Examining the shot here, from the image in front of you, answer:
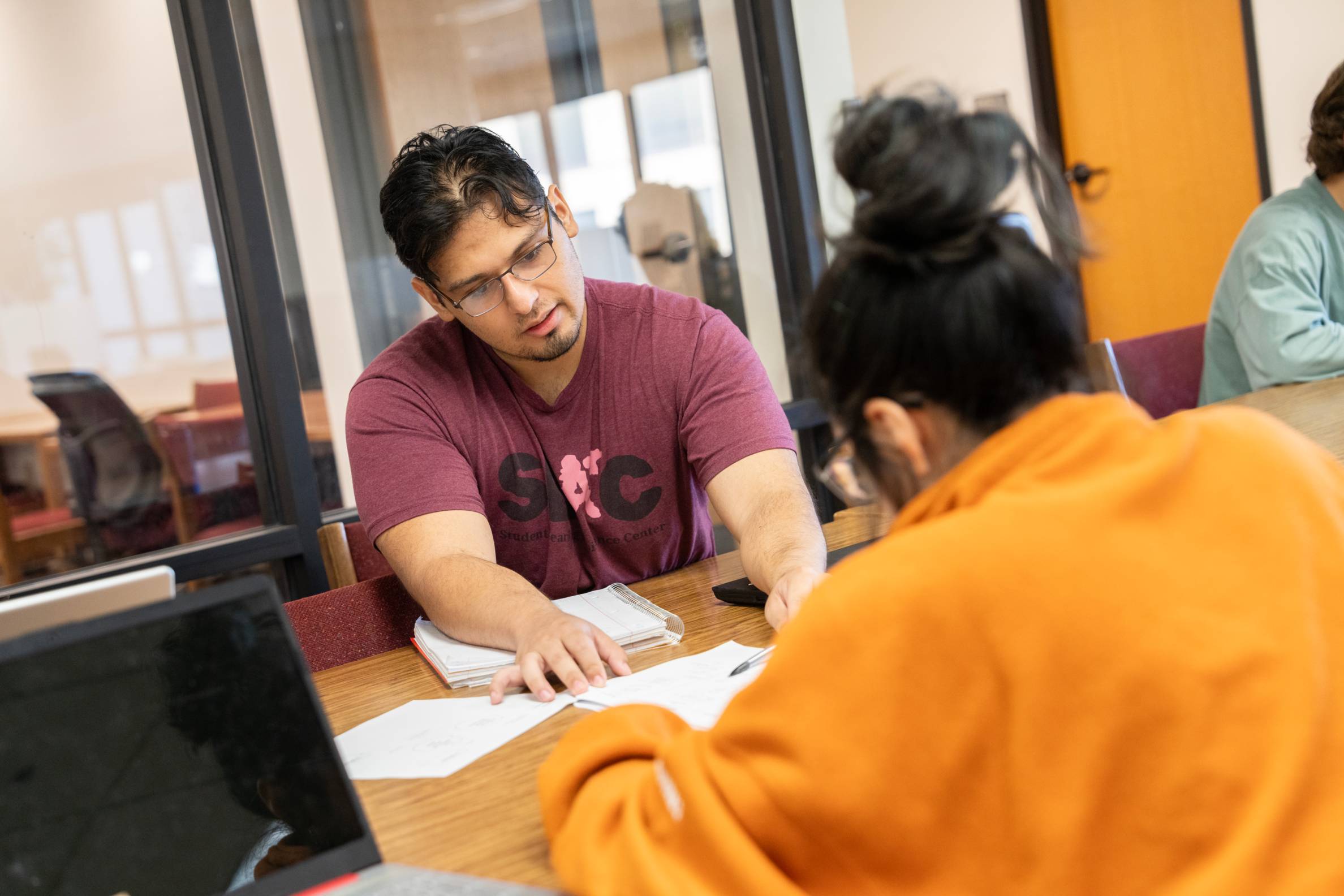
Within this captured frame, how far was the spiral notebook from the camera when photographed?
123 centimetres

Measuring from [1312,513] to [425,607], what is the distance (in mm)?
1088

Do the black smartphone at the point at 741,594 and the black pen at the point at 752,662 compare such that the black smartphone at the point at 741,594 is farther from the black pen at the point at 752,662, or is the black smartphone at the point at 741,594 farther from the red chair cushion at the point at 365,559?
the red chair cushion at the point at 365,559

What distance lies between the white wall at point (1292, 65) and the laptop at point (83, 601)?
374cm

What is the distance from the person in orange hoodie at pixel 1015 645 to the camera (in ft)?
1.73

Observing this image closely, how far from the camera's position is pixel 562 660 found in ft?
3.72

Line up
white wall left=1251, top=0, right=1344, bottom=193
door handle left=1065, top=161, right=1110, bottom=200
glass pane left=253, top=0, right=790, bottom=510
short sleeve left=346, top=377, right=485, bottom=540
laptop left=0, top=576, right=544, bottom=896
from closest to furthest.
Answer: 1. laptop left=0, top=576, right=544, bottom=896
2. short sleeve left=346, top=377, right=485, bottom=540
3. glass pane left=253, top=0, right=790, bottom=510
4. white wall left=1251, top=0, right=1344, bottom=193
5. door handle left=1065, top=161, right=1110, bottom=200

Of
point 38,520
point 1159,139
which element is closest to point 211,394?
point 38,520

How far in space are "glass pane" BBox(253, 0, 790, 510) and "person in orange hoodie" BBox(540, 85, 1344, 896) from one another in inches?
97.5

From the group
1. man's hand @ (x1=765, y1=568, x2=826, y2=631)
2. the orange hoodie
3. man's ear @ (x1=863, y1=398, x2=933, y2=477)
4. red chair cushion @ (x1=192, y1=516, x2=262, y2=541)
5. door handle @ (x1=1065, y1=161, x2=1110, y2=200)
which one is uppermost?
door handle @ (x1=1065, y1=161, x2=1110, y2=200)

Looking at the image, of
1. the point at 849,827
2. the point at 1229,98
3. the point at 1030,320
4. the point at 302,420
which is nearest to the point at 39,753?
the point at 849,827

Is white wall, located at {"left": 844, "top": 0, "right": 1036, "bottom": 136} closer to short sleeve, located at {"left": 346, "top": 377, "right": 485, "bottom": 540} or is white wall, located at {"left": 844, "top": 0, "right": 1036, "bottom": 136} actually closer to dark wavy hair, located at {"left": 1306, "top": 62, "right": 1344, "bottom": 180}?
dark wavy hair, located at {"left": 1306, "top": 62, "right": 1344, "bottom": 180}

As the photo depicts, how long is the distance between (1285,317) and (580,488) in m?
1.53

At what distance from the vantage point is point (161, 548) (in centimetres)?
262

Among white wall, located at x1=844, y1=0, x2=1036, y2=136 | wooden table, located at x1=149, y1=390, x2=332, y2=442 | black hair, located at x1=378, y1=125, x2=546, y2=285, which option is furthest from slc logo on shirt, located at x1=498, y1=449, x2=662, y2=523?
white wall, located at x1=844, y1=0, x2=1036, y2=136
